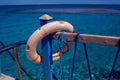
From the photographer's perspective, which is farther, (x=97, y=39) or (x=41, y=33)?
(x=41, y=33)

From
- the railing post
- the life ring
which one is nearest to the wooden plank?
the life ring

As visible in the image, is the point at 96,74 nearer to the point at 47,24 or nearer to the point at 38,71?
the point at 38,71

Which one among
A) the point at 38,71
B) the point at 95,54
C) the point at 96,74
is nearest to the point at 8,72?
the point at 38,71

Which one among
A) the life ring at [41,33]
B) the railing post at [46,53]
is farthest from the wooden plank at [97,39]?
the railing post at [46,53]

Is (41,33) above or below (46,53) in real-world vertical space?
above

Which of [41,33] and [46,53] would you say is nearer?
[41,33]

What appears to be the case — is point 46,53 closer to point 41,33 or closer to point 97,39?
point 41,33

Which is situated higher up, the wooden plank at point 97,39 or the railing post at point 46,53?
the wooden plank at point 97,39

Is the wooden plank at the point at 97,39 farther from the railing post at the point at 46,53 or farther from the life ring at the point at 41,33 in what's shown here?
the railing post at the point at 46,53

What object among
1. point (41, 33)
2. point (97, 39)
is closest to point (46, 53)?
point (41, 33)

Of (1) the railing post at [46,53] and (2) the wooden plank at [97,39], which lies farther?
(1) the railing post at [46,53]

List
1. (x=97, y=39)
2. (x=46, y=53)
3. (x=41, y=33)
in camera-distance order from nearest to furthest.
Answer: (x=97, y=39) → (x=41, y=33) → (x=46, y=53)

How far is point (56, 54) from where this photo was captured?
7.94 feet

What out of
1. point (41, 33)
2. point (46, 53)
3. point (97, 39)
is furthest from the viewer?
point (46, 53)
